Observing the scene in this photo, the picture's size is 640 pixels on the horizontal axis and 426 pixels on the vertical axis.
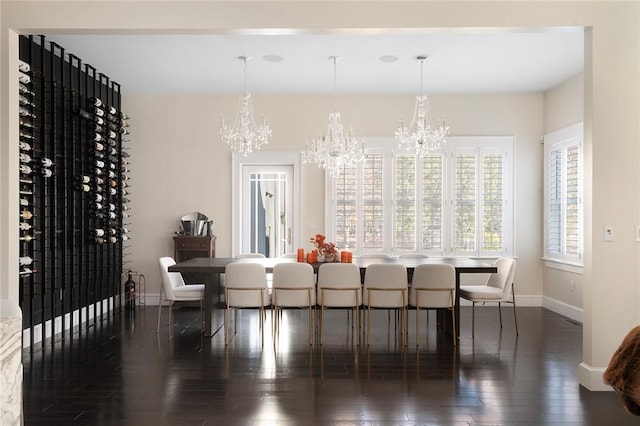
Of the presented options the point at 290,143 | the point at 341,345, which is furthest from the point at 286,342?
the point at 290,143

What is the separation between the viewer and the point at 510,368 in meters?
4.38

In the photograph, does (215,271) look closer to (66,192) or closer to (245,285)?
(245,285)

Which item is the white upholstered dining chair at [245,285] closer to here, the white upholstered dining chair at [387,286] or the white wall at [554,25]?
the white upholstered dining chair at [387,286]

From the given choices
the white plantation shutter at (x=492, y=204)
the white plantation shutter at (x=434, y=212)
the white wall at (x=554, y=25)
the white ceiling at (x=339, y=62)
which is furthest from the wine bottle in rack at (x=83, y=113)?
the white plantation shutter at (x=492, y=204)

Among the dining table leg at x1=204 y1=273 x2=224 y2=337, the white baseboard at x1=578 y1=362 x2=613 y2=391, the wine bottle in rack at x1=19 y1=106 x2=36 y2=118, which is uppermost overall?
the wine bottle in rack at x1=19 y1=106 x2=36 y2=118

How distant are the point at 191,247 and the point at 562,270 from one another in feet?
16.8

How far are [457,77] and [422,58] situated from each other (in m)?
1.04

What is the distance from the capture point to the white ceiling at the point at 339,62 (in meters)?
5.29

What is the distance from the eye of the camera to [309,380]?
4.02m

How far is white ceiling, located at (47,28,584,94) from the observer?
17.4 feet

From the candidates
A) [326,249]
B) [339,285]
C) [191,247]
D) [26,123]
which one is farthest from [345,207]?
[26,123]

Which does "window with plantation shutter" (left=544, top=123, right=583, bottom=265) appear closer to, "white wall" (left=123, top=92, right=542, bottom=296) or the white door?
"white wall" (left=123, top=92, right=542, bottom=296)

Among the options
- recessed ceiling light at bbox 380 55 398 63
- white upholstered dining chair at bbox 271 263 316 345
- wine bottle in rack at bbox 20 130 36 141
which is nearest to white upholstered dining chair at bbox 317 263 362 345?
white upholstered dining chair at bbox 271 263 316 345

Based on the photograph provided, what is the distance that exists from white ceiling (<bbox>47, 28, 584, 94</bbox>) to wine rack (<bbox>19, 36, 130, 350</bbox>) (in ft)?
1.23
